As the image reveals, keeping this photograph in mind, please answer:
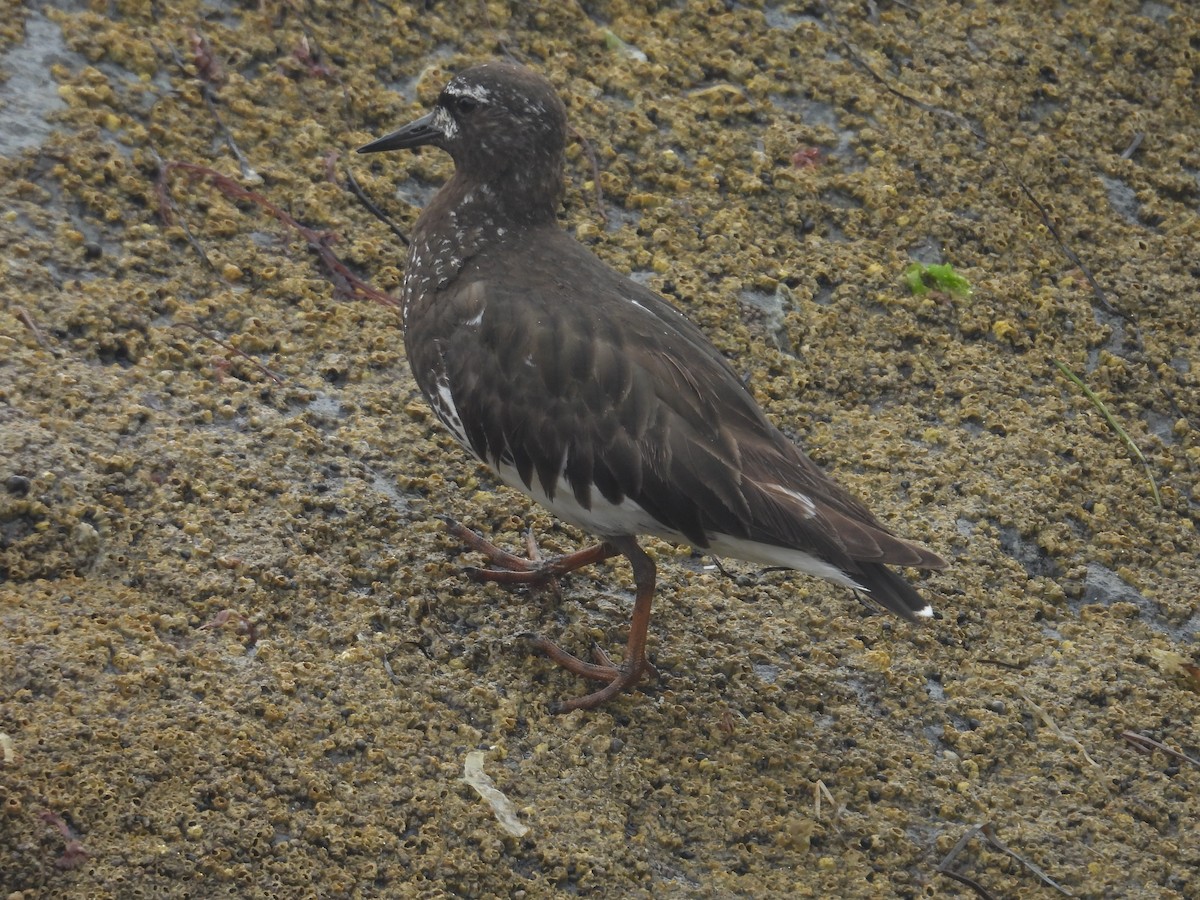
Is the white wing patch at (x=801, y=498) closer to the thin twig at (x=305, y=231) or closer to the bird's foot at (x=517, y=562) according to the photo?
the bird's foot at (x=517, y=562)

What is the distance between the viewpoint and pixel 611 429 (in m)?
4.43

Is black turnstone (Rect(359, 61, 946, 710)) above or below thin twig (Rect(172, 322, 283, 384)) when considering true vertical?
above

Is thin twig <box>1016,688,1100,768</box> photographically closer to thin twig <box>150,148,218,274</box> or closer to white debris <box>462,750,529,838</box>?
white debris <box>462,750,529,838</box>

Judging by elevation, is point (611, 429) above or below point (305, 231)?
above

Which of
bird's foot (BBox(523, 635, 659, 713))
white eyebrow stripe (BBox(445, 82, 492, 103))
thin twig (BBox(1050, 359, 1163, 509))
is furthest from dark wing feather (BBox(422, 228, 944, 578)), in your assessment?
thin twig (BBox(1050, 359, 1163, 509))

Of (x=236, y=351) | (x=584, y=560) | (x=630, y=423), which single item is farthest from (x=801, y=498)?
(x=236, y=351)

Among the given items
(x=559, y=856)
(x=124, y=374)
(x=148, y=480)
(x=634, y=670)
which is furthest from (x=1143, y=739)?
(x=124, y=374)

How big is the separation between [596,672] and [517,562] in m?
0.52

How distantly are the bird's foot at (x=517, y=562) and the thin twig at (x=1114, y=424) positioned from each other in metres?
2.14

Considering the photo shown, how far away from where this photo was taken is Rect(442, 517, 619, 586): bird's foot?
4.71 meters

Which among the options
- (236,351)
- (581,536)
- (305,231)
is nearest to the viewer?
(236,351)

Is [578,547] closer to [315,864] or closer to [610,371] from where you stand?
[610,371]

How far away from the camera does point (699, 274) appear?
5781 mm

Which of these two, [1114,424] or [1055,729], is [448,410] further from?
[1114,424]
